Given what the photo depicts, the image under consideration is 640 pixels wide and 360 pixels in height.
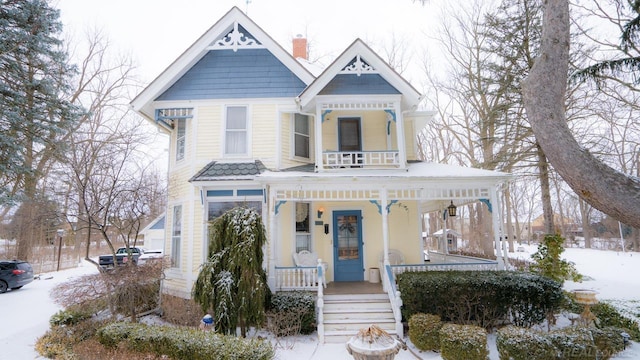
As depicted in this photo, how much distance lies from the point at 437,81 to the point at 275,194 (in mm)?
21300

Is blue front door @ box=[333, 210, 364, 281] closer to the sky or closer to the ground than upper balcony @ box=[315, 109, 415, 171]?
closer to the ground

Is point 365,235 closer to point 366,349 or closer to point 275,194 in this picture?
point 275,194

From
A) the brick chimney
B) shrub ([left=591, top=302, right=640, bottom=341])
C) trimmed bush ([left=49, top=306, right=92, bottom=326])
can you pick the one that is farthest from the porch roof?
the brick chimney

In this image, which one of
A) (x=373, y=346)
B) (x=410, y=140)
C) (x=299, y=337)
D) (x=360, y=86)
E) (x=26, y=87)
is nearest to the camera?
(x=373, y=346)

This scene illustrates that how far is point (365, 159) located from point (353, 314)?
485 cm

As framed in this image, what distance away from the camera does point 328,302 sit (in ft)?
27.9

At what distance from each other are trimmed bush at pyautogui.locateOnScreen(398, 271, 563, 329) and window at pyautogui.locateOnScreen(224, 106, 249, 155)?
6.88m

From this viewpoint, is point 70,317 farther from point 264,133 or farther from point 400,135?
point 400,135

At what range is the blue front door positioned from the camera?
11.0 metres

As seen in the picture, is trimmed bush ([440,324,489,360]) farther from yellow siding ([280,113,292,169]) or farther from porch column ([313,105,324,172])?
yellow siding ([280,113,292,169])

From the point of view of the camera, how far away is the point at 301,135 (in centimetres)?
1185

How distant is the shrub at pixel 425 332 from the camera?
22.2 feet

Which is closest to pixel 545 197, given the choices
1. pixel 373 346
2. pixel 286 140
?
pixel 286 140

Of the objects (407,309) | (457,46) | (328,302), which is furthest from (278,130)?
(457,46)
